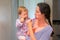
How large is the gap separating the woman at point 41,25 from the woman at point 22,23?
1.2 inches

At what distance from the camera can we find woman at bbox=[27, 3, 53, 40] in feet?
3.40

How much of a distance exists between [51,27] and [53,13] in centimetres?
8

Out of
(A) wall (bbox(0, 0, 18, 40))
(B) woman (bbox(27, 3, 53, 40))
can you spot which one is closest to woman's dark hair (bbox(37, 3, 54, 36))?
(B) woman (bbox(27, 3, 53, 40))

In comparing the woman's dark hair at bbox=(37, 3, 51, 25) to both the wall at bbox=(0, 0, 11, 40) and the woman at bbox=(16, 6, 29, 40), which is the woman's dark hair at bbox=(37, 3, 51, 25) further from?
the wall at bbox=(0, 0, 11, 40)

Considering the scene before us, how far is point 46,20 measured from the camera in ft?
3.45

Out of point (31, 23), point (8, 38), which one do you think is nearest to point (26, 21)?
point (31, 23)

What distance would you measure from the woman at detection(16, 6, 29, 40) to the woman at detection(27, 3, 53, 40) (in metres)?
0.03

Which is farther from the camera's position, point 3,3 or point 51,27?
point 3,3

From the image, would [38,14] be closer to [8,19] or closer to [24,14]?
[24,14]

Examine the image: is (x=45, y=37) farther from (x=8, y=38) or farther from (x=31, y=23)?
(x=8, y=38)

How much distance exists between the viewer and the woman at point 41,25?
1.04 meters

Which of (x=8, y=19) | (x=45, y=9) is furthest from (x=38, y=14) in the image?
(x=8, y=19)

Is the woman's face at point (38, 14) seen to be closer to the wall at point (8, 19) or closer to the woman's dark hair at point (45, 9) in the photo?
the woman's dark hair at point (45, 9)

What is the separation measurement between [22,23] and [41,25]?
114 mm
